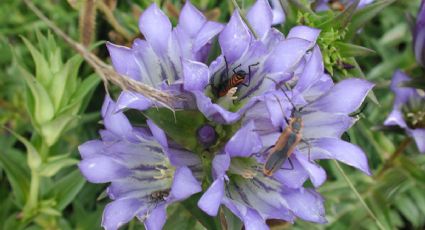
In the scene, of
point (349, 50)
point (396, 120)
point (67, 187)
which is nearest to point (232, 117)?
point (349, 50)

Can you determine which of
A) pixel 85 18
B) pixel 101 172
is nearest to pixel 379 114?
pixel 85 18

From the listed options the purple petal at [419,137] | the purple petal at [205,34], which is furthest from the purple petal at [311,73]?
the purple petal at [419,137]

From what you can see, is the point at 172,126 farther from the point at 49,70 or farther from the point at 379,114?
the point at 379,114

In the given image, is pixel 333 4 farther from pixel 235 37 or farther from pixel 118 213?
pixel 118 213

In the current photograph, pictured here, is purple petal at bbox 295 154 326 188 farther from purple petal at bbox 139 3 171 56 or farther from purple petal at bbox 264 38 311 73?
purple petal at bbox 139 3 171 56

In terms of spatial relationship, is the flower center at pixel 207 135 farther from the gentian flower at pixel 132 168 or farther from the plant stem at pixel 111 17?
the plant stem at pixel 111 17

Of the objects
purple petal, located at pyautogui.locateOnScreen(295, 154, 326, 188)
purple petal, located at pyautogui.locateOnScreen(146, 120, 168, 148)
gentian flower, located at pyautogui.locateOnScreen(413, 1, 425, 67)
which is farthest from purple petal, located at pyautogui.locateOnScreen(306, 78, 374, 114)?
gentian flower, located at pyautogui.locateOnScreen(413, 1, 425, 67)
